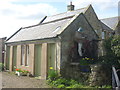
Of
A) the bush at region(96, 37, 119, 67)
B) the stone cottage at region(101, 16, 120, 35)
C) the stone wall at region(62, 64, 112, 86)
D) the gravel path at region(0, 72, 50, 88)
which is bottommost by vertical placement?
the gravel path at region(0, 72, 50, 88)

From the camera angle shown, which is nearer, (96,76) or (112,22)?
(96,76)

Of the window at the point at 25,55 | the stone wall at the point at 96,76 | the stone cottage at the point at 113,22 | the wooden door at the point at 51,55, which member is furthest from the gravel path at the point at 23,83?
the stone cottage at the point at 113,22

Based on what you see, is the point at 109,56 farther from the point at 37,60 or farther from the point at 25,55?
the point at 25,55

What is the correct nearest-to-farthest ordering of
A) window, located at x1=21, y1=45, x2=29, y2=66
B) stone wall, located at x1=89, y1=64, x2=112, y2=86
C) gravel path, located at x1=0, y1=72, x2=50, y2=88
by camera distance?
gravel path, located at x1=0, y1=72, x2=50, y2=88 → stone wall, located at x1=89, y1=64, x2=112, y2=86 → window, located at x1=21, y1=45, x2=29, y2=66

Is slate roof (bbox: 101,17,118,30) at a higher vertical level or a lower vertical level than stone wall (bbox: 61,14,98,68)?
higher

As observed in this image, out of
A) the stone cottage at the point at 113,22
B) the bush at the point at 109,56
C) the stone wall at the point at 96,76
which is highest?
the stone cottage at the point at 113,22

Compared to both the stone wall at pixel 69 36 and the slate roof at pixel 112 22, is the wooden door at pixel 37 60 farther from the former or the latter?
the slate roof at pixel 112 22

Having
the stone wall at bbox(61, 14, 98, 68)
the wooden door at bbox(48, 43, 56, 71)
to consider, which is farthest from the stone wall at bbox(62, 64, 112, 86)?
the wooden door at bbox(48, 43, 56, 71)

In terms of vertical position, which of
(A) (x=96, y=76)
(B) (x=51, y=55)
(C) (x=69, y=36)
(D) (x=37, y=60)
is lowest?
(A) (x=96, y=76)

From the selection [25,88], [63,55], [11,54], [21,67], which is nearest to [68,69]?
[63,55]

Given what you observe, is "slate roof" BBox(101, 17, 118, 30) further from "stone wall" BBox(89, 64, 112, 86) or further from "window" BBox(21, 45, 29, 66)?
"stone wall" BBox(89, 64, 112, 86)

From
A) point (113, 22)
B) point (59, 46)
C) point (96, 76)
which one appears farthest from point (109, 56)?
point (113, 22)

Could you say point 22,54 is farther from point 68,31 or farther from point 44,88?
point 44,88

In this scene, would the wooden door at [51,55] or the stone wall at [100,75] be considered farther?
the wooden door at [51,55]
